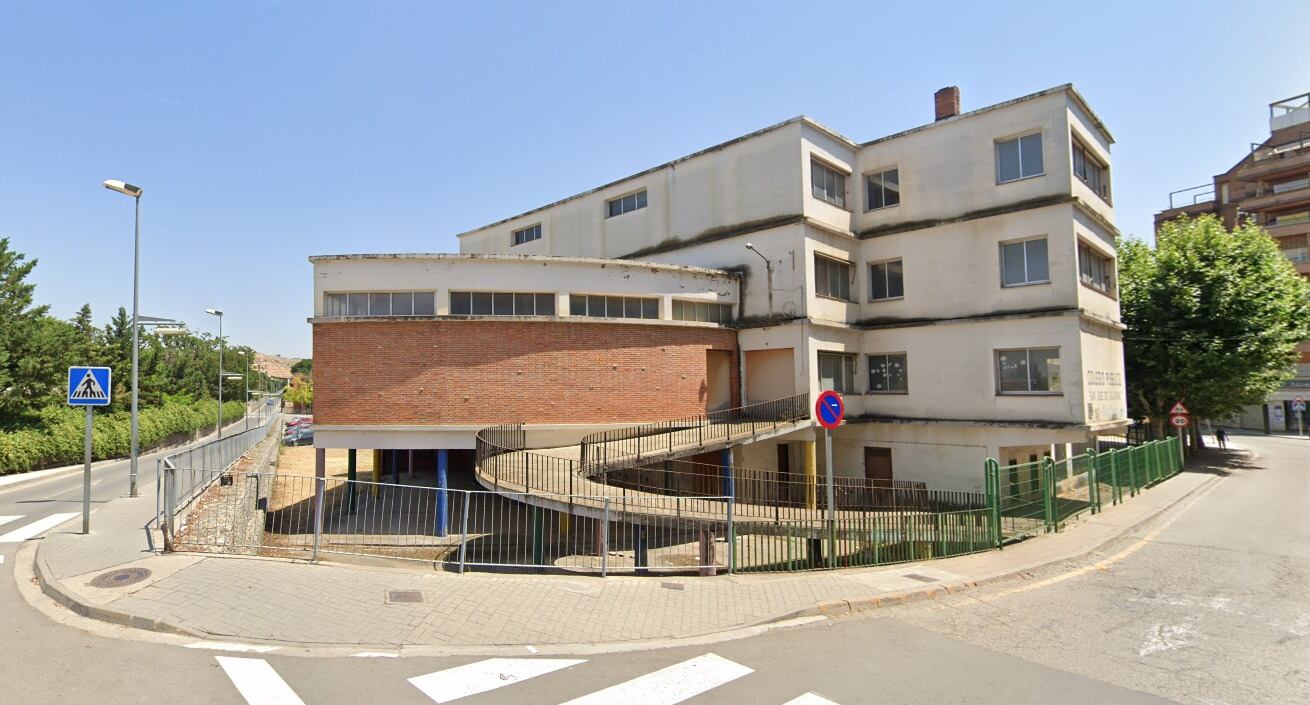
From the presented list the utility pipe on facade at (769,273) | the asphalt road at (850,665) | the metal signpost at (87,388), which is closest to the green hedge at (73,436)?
the metal signpost at (87,388)

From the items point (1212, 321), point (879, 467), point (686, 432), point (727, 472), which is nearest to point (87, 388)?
point (686, 432)

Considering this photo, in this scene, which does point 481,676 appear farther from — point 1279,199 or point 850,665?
point 1279,199

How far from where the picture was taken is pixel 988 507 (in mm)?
12062

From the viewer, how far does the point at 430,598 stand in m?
7.12

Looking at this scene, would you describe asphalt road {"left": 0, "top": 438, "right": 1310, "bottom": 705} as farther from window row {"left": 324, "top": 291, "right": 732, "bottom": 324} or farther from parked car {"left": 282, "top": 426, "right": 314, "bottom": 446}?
parked car {"left": 282, "top": 426, "right": 314, "bottom": 446}

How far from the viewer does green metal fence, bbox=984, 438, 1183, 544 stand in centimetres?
1234

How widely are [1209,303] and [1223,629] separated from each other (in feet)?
85.0

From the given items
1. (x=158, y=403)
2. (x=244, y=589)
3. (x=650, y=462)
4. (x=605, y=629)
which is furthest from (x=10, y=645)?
(x=158, y=403)

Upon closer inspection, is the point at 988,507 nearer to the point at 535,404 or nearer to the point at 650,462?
the point at 650,462

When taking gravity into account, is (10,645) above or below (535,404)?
below

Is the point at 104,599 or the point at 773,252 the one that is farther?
the point at 773,252

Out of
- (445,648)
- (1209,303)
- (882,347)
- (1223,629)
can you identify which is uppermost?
(1209,303)

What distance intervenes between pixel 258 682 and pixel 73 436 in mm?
33435

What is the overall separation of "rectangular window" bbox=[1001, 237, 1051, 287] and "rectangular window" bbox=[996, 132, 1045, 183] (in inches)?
84.5
